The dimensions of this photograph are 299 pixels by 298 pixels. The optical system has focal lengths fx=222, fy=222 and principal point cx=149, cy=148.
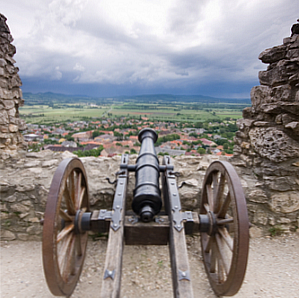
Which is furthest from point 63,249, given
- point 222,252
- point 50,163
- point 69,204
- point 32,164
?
point 32,164

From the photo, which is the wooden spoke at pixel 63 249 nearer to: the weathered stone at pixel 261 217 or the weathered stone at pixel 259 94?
the weathered stone at pixel 261 217

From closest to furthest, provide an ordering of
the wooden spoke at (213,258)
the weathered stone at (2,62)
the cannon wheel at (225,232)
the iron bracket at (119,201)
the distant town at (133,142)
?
1. the cannon wheel at (225,232)
2. the iron bracket at (119,201)
3. the wooden spoke at (213,258)
4. the weathered stone at (2,62)
5. the distant town at (133,142)

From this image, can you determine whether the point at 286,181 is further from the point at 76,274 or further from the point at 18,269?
the point at 18,269

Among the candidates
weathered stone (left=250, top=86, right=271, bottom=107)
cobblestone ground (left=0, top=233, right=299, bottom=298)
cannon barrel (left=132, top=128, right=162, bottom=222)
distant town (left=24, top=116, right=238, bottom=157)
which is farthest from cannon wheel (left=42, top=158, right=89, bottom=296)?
weathered stone (left=250, top=86, right=271, bottom=107)

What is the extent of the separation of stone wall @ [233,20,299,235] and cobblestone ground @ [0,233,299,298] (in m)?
0.47

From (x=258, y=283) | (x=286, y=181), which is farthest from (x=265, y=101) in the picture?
(x=258, y=283)

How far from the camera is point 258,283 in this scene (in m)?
2.73

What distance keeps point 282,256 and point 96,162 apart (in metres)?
3.58

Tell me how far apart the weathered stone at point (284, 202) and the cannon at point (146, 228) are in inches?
53.3

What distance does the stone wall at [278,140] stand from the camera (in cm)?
338

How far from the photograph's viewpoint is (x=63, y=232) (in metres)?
2.21

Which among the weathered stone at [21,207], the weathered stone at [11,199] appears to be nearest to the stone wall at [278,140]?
the weathered stone at [21,207]

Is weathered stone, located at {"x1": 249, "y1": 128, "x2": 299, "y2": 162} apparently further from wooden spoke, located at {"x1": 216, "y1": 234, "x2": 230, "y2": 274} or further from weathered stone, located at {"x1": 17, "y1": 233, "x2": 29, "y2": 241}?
weathered stone, located at {"x1": 17, "y1": 233, "x2": 29, "y2": 241}

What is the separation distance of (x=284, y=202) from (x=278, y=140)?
3.33 feet
